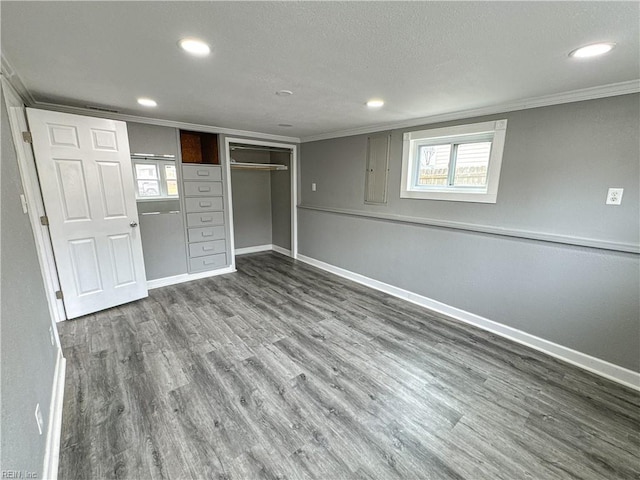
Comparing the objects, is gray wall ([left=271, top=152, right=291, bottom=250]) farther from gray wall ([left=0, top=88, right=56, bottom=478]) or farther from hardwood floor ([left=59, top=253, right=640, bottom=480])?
gray wall ([left=0, top=88, right=56, bottom=478])


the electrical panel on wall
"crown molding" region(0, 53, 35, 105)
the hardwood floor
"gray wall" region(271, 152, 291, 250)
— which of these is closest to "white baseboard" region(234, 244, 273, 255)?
"gray wall" region(271, 152, 291, 250)

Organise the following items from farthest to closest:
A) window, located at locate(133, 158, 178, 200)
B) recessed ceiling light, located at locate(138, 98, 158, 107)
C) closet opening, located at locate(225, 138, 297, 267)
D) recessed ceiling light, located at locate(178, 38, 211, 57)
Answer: closet opening, located at locate(225, 138, 297, 267) → window, located at locate(133, 158, 178, 200) → recessed ceiling light, located at locate(138, 98, 158, 107) → recessed ceiling light, located at locate(178, 38, 211, 57)

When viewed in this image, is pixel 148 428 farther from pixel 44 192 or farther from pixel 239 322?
pixel 44 192

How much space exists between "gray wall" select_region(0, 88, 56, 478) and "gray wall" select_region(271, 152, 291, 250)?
3715mm

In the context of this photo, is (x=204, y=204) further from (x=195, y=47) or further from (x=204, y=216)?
(x=195, y=47)

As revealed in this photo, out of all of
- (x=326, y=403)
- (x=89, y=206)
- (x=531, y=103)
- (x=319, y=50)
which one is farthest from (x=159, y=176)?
(x=531, y=103)

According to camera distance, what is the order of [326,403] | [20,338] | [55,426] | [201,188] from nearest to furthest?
1. [20,338]
2. [55,426]
3. [326,403]
4. [201,188]

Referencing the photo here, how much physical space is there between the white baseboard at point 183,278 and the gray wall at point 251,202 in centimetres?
120

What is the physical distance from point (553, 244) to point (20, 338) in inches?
143

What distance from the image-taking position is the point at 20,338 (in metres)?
1.29

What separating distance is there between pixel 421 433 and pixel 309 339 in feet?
3.99

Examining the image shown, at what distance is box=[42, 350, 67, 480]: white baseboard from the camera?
1.33 metres

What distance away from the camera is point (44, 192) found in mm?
2602

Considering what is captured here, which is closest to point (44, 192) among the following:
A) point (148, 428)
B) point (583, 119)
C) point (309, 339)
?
point (148, 428)
